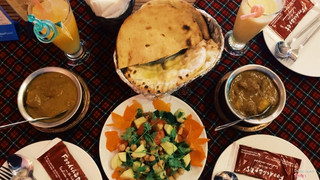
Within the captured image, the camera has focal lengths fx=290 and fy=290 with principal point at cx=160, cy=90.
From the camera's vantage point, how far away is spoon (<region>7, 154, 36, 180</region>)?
1157 millimetres

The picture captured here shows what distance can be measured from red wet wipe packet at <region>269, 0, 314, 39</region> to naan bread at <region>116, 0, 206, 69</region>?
395 millimetres

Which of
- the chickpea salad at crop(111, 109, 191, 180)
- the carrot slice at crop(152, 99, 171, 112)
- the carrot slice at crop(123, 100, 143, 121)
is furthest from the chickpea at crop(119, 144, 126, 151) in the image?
the carrot slice at crop(152, 99, 171, 112)

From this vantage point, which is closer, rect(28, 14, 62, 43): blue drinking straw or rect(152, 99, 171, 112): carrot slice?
rect(28, 14, 62, 43): blue drinking straw

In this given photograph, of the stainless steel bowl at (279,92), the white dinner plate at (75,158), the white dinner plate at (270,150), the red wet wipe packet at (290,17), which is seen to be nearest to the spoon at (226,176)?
the white dinner plate at (270,150)

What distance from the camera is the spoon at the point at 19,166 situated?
1.16m

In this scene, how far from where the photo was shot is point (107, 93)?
1359 millimetres

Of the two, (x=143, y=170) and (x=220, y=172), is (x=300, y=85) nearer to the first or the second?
(x=220, y=172)

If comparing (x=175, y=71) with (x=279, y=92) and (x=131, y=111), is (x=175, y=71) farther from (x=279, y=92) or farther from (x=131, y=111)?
(x=279, y=92)

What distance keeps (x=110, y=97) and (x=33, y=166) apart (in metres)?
0.43

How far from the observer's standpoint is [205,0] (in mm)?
1491

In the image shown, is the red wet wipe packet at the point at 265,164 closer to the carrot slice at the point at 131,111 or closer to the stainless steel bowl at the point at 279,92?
the stainless steel bowl at the point at 279,92

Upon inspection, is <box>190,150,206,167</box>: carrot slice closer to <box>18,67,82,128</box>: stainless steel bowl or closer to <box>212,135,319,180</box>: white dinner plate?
<box>212,135,319,180</box>: white dinner plate

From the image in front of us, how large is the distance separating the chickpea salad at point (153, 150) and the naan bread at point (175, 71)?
14 centimetres

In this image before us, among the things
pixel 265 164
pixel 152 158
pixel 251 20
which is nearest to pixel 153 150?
pixel 152 158
